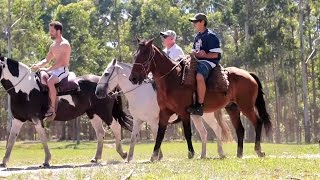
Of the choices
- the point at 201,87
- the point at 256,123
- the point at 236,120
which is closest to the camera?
the point at 201,87

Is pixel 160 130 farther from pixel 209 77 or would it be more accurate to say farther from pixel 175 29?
pixel 175 29

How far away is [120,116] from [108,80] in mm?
2186

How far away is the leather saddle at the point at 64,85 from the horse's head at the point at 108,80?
2.49 feet

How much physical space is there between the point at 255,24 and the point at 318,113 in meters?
13.7

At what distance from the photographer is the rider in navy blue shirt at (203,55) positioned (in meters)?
13.5

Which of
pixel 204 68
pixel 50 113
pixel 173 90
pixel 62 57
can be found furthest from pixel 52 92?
pixel 204 68

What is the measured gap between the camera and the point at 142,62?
43.5ft

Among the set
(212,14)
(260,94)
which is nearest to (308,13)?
(212,14)

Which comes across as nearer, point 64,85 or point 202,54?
point 202,54

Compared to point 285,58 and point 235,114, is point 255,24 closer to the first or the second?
point 285,58

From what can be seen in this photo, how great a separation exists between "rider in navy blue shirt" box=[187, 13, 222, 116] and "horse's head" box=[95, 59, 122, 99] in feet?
6.44

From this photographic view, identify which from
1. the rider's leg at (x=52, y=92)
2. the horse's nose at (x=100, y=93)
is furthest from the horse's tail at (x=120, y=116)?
the rider's leg at (x=52, y=92)

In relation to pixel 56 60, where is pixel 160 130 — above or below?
below

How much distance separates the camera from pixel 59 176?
33.3 feet
